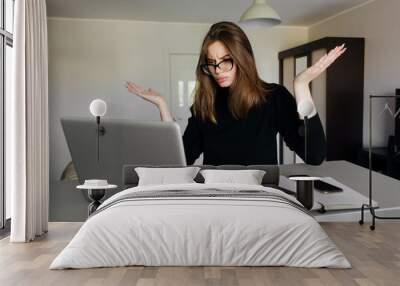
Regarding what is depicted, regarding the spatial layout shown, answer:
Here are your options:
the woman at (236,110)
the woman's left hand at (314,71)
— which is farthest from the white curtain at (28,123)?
the woman's left hand at (314,71)

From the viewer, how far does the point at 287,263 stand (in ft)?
9.80

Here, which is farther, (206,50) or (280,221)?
(206,50)

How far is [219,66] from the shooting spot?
445cm

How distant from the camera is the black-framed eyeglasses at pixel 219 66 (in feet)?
14.5

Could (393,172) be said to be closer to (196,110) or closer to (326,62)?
(326,62)

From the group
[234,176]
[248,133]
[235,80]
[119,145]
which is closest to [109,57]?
[119,145]

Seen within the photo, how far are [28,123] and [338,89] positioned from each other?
314 cm

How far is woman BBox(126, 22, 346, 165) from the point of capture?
175 inches

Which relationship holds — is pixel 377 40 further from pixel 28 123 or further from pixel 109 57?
pixel 28 123

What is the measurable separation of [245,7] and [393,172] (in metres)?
2.08

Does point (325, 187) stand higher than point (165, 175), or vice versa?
point (165, 175)

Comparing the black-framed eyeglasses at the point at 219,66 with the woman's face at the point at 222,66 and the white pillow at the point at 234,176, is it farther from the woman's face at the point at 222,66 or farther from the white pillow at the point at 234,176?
the white pillow at the point at 234,176

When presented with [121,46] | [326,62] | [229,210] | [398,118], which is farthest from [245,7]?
[229,210]

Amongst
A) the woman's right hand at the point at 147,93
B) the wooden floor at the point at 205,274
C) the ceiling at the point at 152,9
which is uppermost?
the ceiling at the point at 152,9
